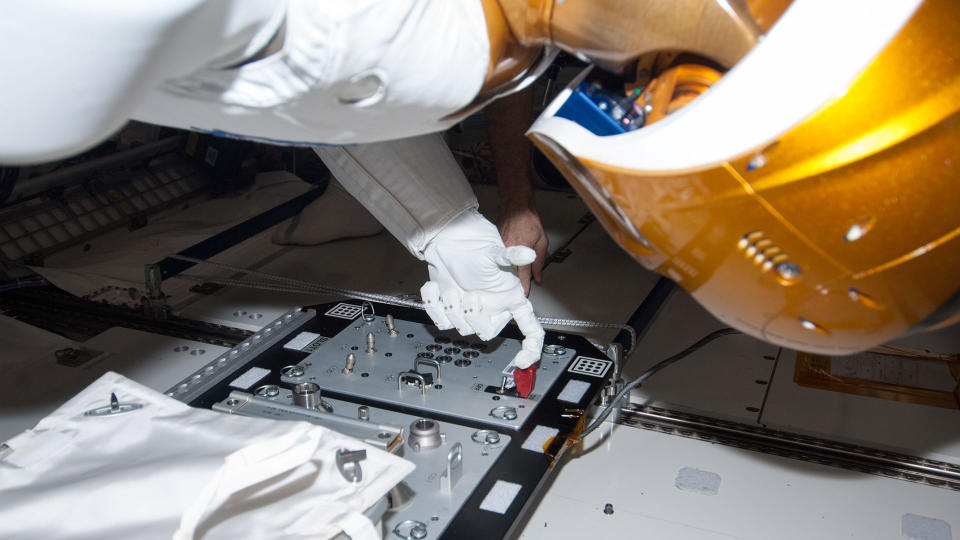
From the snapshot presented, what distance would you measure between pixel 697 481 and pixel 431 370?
86cm

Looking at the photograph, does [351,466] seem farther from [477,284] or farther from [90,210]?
[90,210]

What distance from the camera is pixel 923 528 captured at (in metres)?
2.24

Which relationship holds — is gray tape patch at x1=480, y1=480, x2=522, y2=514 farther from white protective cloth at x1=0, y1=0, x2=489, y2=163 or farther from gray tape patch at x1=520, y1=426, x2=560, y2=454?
white protective cloth at x1=0, y1=0, x2=489, y2=163

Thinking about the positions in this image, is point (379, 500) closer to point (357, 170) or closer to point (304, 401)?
point (304, 401)

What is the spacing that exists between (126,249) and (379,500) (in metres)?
3.15

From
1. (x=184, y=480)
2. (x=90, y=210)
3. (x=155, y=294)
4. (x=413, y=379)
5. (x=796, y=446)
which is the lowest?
(x=184, y=480)

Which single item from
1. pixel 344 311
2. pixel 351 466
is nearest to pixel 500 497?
pixel 351 466

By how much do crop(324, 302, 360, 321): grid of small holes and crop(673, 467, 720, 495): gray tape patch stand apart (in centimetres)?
124

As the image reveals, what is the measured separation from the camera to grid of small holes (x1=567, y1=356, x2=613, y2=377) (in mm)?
2578

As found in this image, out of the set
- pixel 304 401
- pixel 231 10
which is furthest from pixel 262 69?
pixel 304 401

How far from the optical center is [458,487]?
2.02 metres

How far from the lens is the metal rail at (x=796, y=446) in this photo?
2.49m

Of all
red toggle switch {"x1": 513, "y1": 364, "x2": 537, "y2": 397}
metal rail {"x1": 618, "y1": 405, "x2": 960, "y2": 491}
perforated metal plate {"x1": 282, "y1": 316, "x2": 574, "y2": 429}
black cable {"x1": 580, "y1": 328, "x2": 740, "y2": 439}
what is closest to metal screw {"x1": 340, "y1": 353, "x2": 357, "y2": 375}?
perforated metal plate {"x1": 282, "y1": 316, "x2": 574, "y2": 429}

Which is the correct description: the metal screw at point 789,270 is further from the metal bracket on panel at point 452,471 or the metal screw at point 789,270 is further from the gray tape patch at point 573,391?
the gray tape patch at point 573,391
